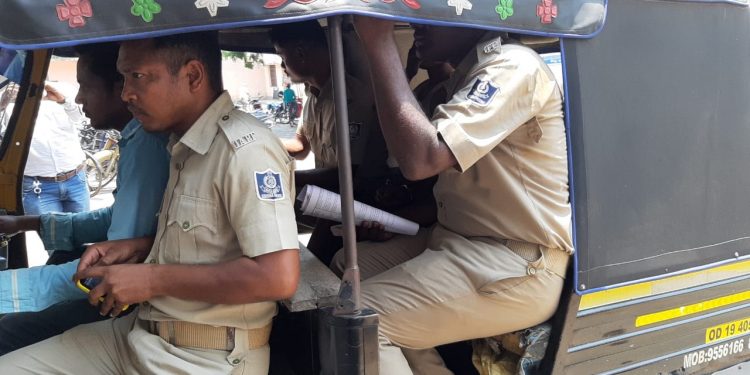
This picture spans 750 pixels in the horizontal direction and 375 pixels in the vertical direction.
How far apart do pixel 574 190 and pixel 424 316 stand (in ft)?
1.96

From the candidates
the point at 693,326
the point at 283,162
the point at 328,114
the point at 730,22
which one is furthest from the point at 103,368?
the point at 730,22

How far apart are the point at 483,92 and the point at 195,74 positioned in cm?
80

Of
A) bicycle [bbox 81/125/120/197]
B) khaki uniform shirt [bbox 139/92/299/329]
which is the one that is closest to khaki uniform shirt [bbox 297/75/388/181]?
khaki uniform shirt [bbox 139/92/299/329]

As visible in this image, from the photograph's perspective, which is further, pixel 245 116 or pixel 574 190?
pixel 574 190

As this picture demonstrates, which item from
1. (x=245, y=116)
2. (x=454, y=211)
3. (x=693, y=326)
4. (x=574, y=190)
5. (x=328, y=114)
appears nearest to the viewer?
(x=245, y=116)

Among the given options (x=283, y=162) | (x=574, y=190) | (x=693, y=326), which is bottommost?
(x=693, y=326)

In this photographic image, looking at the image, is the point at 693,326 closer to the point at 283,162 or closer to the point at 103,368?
the point at 283,162

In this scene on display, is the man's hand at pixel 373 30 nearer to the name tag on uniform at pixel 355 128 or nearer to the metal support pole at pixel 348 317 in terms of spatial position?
the metal support pole at pixel 348 317

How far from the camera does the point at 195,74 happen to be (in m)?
1.74

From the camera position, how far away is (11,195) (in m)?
2.73

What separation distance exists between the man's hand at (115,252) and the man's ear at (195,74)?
18.5 inches

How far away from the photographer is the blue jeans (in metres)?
4.22

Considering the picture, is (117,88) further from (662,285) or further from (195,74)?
(662,285)

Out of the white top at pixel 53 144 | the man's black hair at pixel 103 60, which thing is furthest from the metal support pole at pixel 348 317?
the white top at pixel 53 144
